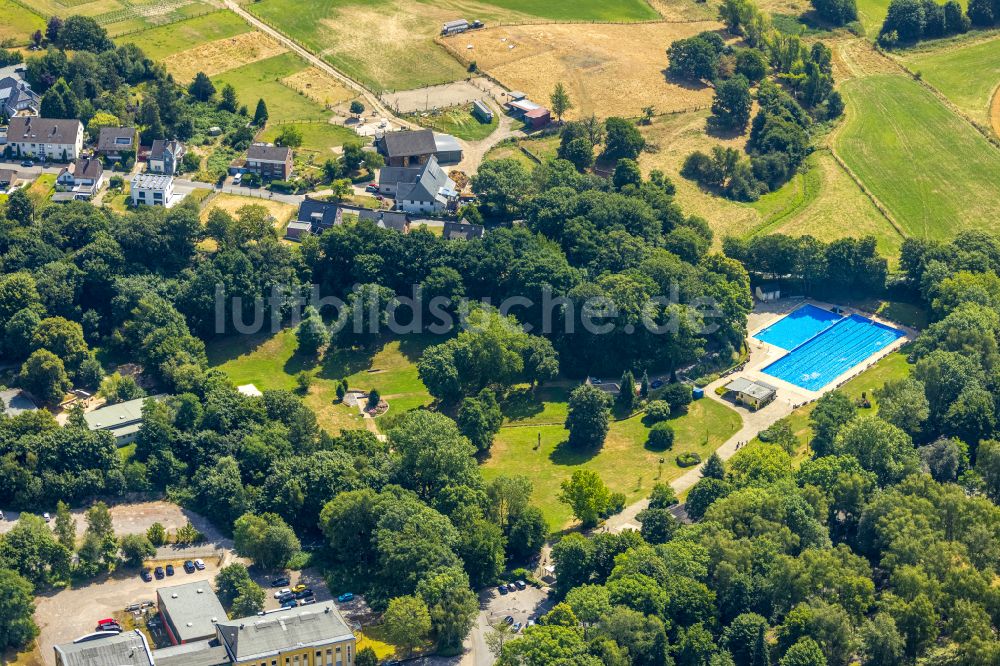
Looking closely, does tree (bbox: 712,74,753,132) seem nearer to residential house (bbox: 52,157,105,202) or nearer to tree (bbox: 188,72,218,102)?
tree (bbox: 188,72,218,102)

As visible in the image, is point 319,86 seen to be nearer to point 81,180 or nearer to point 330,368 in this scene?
point 81,180

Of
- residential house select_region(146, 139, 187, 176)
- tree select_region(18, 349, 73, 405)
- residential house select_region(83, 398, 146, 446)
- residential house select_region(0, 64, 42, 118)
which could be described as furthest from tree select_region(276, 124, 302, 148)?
residential house select_region(83, 398, 146, 446)

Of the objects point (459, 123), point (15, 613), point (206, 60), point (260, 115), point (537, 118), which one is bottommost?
point (15, 613)

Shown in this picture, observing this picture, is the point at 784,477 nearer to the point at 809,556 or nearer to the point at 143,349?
the point at 809,556

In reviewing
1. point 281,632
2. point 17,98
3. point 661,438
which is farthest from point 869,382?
point 17,98

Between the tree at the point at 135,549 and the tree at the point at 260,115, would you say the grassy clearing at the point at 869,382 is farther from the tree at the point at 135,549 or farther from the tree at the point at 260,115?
the tree at the point at 260,115

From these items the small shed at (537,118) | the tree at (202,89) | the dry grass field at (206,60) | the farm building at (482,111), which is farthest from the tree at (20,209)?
the small shed at (537,118)
